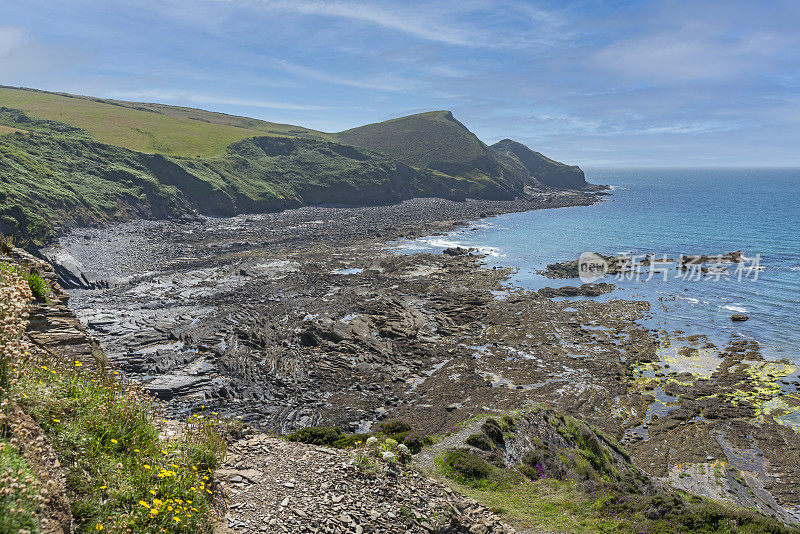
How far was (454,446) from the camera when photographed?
15.8 meters

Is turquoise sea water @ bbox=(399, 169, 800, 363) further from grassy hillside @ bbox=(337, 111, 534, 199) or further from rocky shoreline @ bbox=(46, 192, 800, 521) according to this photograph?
grassy hillside @ bbox=(337, 111, 534, 199)

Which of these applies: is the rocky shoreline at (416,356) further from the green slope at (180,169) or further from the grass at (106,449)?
the green slope at (180,169)

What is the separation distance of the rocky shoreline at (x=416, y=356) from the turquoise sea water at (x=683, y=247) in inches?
162

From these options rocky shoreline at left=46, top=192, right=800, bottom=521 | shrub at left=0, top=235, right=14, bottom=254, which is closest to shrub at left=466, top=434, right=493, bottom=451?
rocky shoreline at left=46, top=192, right=800, bottom=521

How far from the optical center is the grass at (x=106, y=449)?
5785 millimetres

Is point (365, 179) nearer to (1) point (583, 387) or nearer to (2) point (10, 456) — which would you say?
(1) point (583, 387)

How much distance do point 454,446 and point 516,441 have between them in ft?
9.50

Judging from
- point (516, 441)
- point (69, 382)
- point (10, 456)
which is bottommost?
point (516, 441)

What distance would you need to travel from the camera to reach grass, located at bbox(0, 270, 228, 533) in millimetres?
5785

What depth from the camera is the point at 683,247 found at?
70625 millimetres

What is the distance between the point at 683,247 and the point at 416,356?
206 ft

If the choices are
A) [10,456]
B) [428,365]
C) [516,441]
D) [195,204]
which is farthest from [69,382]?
[195,204]

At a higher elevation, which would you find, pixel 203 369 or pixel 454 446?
pixel 454 446

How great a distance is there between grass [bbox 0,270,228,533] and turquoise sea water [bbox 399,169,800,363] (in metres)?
41.0
